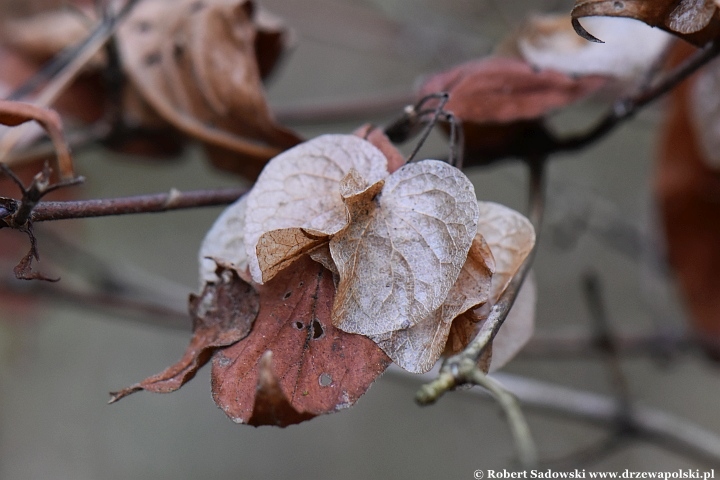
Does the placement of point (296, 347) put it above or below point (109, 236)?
above

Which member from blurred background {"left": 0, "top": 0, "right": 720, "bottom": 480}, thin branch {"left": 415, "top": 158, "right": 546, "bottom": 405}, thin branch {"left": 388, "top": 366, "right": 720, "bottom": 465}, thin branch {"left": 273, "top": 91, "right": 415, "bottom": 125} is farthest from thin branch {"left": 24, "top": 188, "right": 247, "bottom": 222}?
blurred background {"left": 0, "top": 0, "right": 720, "bottom": 480}

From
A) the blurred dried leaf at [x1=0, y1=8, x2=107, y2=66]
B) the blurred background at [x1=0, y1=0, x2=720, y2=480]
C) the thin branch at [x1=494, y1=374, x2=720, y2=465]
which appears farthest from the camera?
the blurred background at [x1=0, y1=0, x2=720, y2=480]

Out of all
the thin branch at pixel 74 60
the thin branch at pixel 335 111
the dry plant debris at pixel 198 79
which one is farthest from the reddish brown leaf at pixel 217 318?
the thin branch at pixel 335 111

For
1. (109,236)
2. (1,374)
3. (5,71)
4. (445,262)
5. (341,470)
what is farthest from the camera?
(109,236)

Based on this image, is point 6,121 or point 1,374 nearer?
point 6,121

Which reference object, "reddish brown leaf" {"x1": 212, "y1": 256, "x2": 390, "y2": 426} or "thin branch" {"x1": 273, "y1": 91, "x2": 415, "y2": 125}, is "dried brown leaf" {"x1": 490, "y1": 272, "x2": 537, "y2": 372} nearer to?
"reddish brown leaf" {"x1": 212, "y1": 256, "x2": 390, "y2": 426}

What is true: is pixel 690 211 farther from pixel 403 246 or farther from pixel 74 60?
pixel 74 60

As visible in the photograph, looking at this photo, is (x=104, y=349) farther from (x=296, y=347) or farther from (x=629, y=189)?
(x=296, y=347)

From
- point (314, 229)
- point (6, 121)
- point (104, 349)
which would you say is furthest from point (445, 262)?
point (104, 349)
